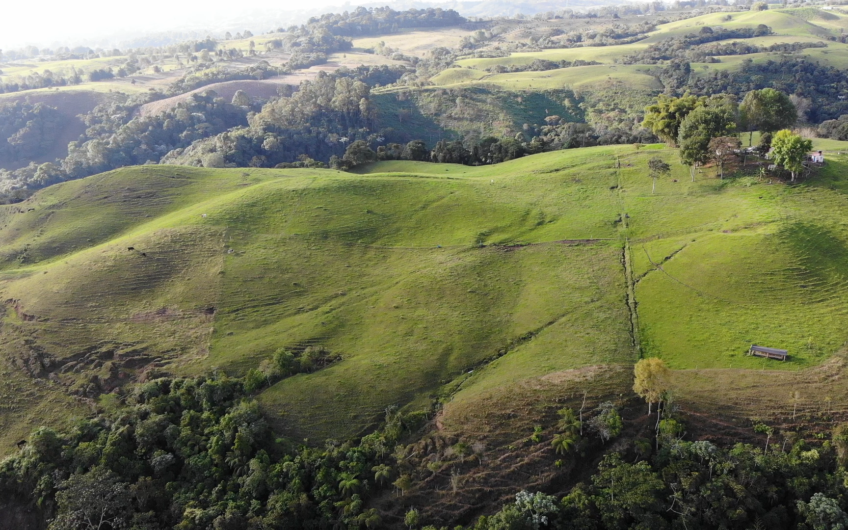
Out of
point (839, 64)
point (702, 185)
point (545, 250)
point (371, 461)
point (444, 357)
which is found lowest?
point (371, 461)

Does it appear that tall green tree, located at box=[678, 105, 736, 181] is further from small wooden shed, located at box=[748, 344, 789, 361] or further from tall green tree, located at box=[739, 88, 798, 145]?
small wooden shed, located at box=[748, 344, 789, 361]

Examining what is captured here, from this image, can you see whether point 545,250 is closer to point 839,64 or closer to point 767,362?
point 767,362

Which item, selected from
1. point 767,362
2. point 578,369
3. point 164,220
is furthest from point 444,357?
point 164,220

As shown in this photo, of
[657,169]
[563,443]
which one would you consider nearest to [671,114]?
[657,169]

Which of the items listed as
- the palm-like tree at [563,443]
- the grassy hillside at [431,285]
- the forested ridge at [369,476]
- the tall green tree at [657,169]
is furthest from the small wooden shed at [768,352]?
the tall green tree at [657,169]

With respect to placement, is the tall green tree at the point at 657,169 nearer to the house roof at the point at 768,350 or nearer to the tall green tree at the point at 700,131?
the tall green tree at the point at 700,131

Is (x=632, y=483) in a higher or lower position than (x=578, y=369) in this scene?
lower

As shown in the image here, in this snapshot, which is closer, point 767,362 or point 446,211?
point 767,362

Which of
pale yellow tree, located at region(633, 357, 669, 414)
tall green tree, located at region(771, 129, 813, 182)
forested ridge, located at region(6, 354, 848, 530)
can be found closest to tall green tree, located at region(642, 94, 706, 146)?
tall green tree, located at region(771, 129, 813, 182)
